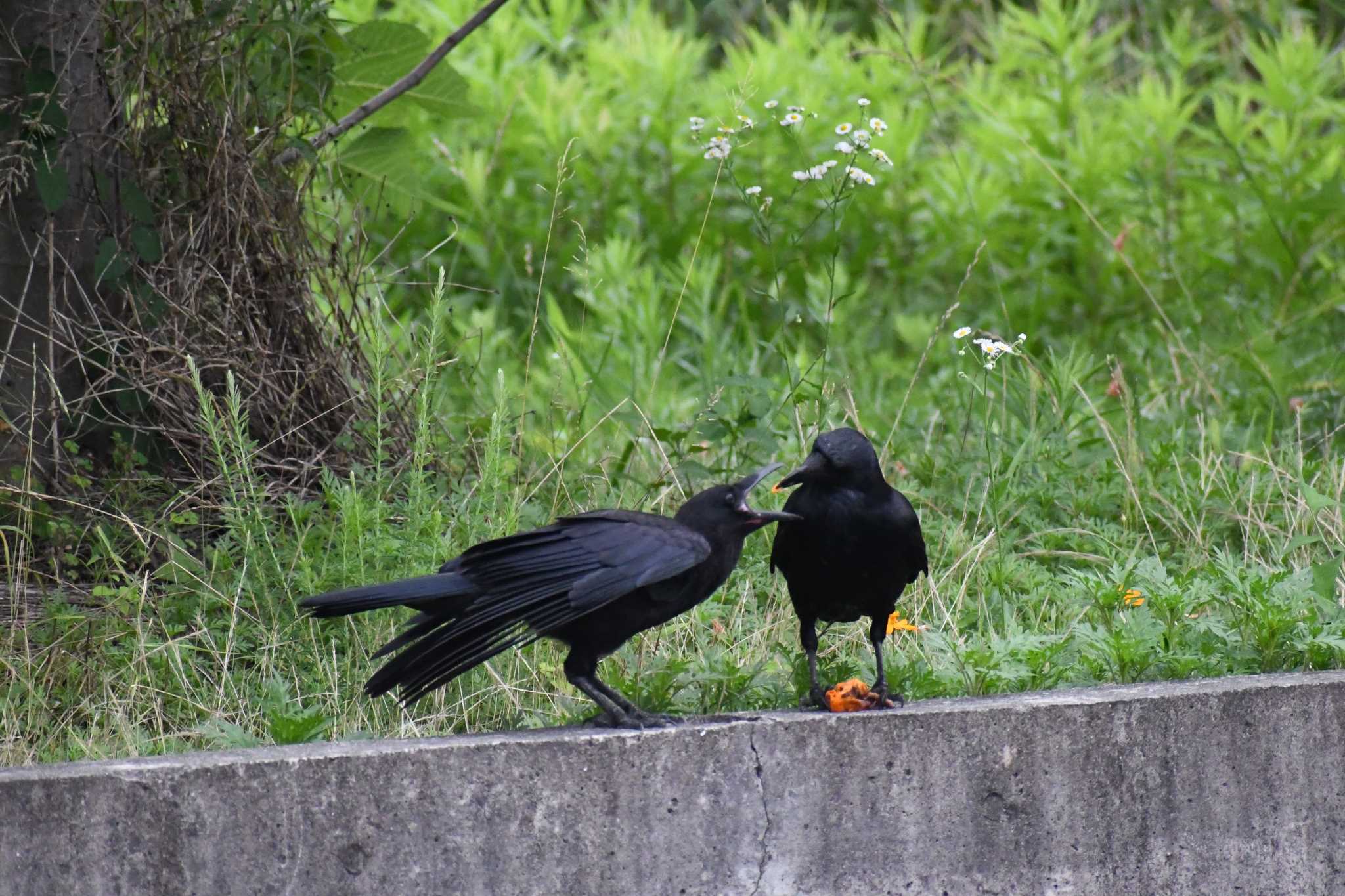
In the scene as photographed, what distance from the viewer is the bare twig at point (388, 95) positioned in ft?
14.2

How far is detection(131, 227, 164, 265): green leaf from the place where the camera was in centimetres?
394

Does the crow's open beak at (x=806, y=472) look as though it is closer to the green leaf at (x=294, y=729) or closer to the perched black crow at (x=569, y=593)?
the perched black crow at (x=569, y=593)

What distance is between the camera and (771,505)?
455 cm

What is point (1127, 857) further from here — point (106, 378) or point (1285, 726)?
point (106, 378)

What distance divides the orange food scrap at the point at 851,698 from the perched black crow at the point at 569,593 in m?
0.35

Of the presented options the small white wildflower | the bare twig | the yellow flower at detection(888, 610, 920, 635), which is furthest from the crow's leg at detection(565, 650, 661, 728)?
the bare twig

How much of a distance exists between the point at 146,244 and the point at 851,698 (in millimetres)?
2129

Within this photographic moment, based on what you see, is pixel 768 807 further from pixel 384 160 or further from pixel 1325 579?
pixel 384 160

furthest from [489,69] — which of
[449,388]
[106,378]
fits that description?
[106,378]

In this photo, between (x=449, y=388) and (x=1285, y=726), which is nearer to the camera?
(x=1285, y=726)

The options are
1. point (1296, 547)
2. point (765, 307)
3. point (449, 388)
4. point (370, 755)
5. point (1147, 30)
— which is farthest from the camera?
point (1147, 30)

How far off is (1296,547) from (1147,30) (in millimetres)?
7364

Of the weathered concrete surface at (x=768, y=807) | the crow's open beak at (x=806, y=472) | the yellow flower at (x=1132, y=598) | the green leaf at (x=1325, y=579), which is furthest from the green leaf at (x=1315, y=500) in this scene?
the crow's open beak at (x=806, y=472)

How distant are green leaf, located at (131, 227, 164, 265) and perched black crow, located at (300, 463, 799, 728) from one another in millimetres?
1453
